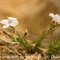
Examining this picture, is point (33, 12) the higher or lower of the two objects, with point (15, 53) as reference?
higher

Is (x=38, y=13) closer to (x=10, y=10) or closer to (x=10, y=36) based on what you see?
(x=10, y=10)

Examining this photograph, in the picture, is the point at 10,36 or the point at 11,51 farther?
the point at 10,36

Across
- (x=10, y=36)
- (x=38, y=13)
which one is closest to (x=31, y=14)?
(x=38, y=13)

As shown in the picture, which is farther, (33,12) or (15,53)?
(33,12)

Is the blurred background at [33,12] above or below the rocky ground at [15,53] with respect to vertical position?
above

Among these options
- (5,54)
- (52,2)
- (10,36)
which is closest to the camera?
(5,54)

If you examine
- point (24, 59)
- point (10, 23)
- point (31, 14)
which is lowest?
point (24, 59)

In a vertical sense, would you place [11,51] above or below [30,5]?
below

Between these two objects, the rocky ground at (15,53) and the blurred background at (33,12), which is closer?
the rocky ground at (15,53)

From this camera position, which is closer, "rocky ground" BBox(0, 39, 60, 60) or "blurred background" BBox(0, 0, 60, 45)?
"rocky ground" BBox(0, 39, 60, 60)

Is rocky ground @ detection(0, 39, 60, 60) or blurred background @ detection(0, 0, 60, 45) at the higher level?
blurred background @ detection(0, 0, 60, 45)

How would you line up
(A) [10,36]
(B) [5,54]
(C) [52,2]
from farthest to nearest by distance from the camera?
(C) [52,2] → (A) [10,36] → (B) [5,54]
